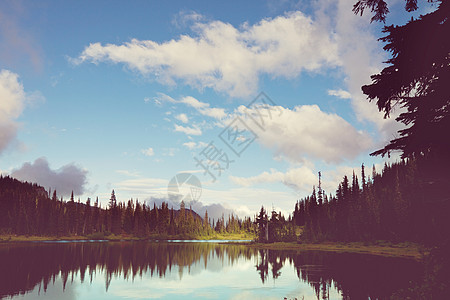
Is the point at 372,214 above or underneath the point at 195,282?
above

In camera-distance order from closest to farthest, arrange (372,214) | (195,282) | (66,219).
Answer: (195,282) → (372,214) → (66,219)

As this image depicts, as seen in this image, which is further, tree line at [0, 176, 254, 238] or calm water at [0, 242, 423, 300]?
Answer: tree line at [0, 176, 254, 238]

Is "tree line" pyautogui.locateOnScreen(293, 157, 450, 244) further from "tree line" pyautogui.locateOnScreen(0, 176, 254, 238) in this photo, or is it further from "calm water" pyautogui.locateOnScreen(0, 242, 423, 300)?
"tree line" pyautogui.locateOnScreen(0, 176, 254, 238)

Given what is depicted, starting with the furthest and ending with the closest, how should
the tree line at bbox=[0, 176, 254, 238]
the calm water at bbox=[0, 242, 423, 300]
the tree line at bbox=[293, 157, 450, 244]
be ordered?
the tree line at bbox=[0, 176, 254, 238], the tree line at bbox=[293, 157, 450, 244], the calm water at bbox=[0, 242, 423, 300]

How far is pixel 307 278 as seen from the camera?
137 ft

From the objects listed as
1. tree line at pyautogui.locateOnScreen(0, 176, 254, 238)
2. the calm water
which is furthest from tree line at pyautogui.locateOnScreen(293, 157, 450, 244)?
tree line at pyautogui.locateOnScreen(0, 176, 254, 238)

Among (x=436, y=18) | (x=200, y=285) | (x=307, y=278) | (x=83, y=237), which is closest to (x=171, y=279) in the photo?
(x=200, y=285)

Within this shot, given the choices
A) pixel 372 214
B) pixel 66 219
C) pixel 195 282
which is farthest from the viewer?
pixel 66 219

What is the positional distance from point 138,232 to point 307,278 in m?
157

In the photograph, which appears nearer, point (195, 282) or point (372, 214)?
point (195, 282)

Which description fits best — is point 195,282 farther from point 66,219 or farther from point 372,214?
point 66,219

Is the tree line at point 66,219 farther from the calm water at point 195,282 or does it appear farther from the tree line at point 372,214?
the calm water at point 195,282

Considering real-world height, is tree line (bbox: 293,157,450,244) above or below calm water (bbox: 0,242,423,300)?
above

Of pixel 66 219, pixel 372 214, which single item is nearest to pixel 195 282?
pixel 372 214
